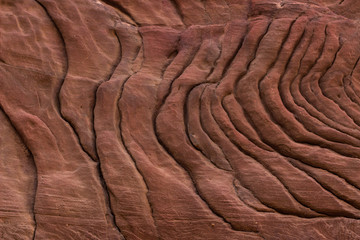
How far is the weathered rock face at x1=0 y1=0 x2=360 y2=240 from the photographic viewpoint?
3.54 m

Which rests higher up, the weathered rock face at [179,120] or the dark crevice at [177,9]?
the dark crevice at [177,9]

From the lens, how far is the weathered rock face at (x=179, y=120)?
3.54m

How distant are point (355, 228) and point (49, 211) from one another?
8.36 ft

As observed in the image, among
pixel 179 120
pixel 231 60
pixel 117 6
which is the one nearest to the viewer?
pixel 179 120

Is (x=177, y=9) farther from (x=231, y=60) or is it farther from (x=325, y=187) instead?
(x=325, y=187)

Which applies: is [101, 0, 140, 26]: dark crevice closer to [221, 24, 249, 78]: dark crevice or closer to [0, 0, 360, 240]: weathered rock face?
[0, 0, 360, 240]: weathered rock face

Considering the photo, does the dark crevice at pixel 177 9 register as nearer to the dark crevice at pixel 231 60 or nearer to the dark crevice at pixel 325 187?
the dark crevice at pixel 231 60

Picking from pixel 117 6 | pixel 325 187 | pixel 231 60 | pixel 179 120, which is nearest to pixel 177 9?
pixel 117 6

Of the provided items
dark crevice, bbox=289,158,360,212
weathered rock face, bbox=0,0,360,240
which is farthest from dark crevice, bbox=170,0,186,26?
dark crevice, bbox=289,158,360,212

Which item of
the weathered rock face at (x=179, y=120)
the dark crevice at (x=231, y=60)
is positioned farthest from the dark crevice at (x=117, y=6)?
the dark crevice at (x=231, y=60)

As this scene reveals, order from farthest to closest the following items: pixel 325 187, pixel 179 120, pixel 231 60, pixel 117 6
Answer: pixel 117 6
pixel 231 60
pixel 179 120
pixel 325 187

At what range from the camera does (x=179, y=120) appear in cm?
416

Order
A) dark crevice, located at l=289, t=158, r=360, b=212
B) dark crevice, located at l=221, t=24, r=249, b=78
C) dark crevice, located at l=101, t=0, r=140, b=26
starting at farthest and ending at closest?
dark crevice, located at l=101, t=0, r=140, b=26, dark crevice, located at l=221, t=24, r=249, b=78, dark crevice, located at l=289, t=158, r=360, b=212

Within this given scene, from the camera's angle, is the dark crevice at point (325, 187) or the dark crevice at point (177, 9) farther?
the dark crevice at point (177, 9)
